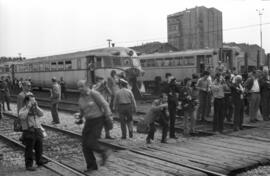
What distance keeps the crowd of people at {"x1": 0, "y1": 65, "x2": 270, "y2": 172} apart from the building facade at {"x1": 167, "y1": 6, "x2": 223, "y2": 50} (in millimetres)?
43871

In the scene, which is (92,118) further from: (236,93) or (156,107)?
(236,93)

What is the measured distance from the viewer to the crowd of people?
7137 mm

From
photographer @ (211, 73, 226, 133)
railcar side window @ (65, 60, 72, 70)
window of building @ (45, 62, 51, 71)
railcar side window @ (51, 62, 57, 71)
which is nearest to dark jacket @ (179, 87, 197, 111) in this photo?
photographer @ (211, 73, 226, 133)

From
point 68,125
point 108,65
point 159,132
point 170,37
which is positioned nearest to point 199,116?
point 159,132

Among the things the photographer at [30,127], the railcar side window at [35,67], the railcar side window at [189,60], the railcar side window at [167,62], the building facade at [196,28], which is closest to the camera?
the photographer at [30,127]

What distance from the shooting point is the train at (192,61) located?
27375 mm

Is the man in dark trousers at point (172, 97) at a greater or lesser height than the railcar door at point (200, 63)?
lesser

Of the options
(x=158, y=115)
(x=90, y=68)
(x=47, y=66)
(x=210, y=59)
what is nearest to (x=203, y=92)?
(x=158, y=115)

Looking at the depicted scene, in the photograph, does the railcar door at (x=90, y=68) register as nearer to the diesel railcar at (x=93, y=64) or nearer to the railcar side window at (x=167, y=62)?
the diesel railcar at (x=93, y=64)

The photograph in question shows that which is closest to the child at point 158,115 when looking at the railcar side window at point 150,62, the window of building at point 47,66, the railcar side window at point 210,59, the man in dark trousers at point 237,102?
the man in dark trousers at point 237,102

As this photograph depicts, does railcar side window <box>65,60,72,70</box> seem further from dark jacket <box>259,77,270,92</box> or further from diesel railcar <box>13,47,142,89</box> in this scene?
dark jacket <box>259,77,270,92</box>

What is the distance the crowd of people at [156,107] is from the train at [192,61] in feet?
40.6

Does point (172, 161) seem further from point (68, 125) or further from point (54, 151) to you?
point (68, 125)

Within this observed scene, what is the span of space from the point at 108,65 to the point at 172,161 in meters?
17.8
